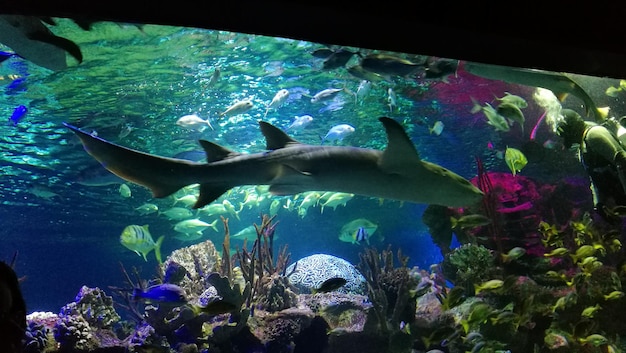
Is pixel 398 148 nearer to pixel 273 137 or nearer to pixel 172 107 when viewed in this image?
pixel 273 137

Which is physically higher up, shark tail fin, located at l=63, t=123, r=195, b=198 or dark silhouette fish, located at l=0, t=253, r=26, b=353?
shark tail fin, located at l=63, t=123, r=195, b=198

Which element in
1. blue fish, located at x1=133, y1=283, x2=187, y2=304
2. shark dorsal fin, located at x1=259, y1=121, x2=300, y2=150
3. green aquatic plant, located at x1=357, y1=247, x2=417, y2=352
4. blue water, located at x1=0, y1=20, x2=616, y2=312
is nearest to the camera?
shark dorsal fin, located at x1=259, y1=121, x2=300, y2=150

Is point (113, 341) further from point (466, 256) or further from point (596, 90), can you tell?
point (596, 90)

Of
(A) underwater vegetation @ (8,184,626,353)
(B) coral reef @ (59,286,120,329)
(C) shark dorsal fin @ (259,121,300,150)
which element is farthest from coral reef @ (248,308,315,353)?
(C) shark dorsal fin @ (259,121,300,150)

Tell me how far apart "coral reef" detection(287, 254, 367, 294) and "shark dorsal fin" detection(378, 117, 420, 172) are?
11.8 m

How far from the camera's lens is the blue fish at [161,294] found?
5797 millimetres

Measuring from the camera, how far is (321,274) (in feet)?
54.2

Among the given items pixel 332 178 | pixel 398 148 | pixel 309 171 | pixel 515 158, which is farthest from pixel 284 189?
pixel 515 158

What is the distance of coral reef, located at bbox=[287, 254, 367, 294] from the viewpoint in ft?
50.3

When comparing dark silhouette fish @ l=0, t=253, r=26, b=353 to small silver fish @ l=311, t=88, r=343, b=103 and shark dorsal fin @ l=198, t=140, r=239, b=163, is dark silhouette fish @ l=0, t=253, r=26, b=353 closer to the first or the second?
shark dorsal fin @ l=198, t=140, r=239, b=163

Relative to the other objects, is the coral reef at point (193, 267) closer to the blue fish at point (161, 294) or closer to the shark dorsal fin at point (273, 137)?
the blue fish at point (161, 294)

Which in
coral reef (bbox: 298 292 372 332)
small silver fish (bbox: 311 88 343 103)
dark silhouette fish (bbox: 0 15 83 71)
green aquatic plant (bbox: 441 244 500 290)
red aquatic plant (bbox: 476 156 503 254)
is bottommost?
coral reef (bbox: 298 292 372 332)

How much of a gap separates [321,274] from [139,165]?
14.3 m

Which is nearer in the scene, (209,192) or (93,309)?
(209,192)
